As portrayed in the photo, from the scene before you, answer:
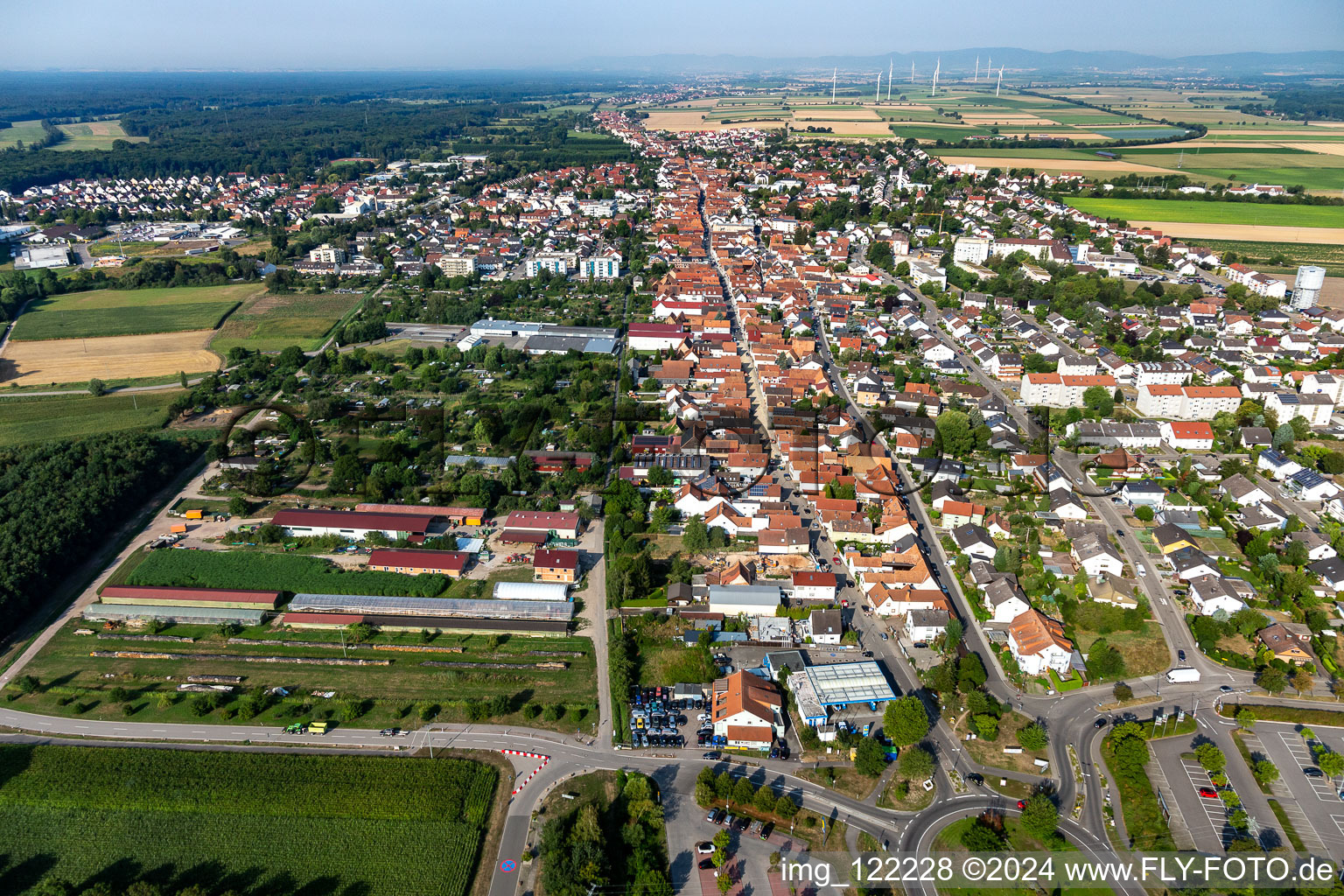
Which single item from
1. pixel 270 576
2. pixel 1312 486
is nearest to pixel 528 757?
pixel 270 576

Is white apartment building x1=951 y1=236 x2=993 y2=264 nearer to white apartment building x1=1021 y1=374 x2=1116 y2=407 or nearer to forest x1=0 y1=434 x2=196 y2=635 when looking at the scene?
white apartment building x1=1021 y1=374 x2=1116 y2=407

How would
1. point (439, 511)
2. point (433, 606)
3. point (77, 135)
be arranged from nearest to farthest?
point (433, 606), point (439, 511), point (77, 135)

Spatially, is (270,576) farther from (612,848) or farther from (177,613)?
(612,848)

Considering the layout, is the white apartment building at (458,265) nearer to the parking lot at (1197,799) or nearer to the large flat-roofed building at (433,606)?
the large flat-roofed building at (433,606)

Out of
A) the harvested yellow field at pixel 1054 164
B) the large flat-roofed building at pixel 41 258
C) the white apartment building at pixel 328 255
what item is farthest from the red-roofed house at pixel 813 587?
the harvested yellow field at pixel 1054 164

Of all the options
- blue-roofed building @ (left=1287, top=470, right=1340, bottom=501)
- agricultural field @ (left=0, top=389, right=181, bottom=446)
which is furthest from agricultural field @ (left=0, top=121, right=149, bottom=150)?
blue-roofed building @ (left=1287, top=470, right=1340, bottom=501)

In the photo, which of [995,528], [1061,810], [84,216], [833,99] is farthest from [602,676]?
[833,99]

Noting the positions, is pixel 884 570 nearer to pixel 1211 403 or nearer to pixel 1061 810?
pixel 1061 810
